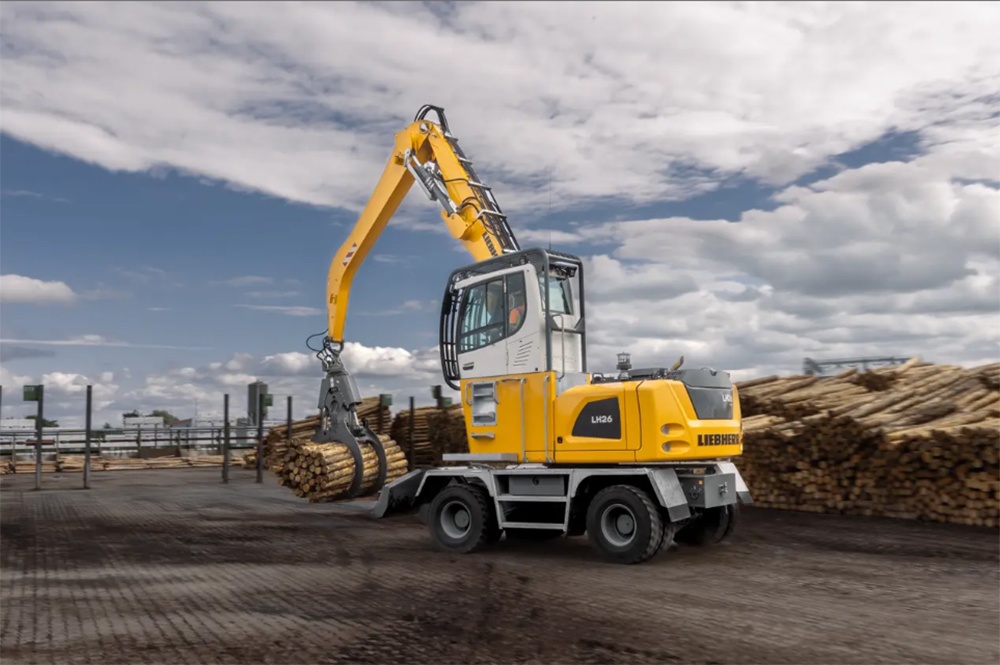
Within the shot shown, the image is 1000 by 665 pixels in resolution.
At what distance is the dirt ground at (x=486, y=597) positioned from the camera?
676 centimetres

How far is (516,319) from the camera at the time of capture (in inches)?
442

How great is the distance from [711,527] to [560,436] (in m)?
2.58

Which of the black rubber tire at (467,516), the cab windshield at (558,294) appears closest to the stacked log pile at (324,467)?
the black rubber tire at (467,516)

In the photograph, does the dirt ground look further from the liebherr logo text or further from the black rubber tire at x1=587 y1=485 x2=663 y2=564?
the liebherr logo text

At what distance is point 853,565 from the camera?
10.3 metres

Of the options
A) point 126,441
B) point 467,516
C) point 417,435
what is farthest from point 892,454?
point 126,441

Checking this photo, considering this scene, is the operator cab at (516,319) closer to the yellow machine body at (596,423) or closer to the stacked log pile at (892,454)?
the yellow machine body at (596,423)

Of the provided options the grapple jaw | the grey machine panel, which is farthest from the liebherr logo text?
the grapple jaw

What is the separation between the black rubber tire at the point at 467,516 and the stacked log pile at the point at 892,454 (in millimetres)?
6240

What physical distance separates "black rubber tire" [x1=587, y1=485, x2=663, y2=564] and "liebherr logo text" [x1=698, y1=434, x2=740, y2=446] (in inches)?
38.6

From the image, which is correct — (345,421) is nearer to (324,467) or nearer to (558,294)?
(324,467)

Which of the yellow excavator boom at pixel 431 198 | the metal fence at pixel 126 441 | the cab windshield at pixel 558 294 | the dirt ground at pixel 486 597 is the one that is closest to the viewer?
the dirt ground at pixel 486 597

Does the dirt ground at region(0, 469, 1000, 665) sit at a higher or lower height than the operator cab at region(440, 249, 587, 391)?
lower

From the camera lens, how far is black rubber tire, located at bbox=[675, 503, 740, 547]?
1158 cm
